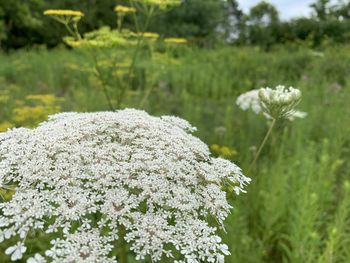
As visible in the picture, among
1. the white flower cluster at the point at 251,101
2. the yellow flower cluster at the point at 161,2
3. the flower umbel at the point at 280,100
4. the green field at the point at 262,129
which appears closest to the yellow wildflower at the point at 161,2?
the yellow flower cluster at the point at 161,2

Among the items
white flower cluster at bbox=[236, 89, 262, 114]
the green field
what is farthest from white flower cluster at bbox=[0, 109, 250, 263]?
white flower cluster at bbox=[236, 89, 262, 114]

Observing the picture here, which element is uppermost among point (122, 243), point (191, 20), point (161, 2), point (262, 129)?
point (161, 2)

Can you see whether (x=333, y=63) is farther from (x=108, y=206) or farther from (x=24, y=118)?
(x=108, y=206)

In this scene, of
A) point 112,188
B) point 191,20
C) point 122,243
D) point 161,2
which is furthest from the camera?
point 191,20

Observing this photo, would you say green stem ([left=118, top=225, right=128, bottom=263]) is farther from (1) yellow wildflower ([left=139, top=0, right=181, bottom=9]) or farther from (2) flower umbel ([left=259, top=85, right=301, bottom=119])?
(1) yellow wildflower ([left=139, top=0, right=181, bottom=9])

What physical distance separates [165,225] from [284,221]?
8.73 ft

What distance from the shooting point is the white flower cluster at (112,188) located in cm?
134

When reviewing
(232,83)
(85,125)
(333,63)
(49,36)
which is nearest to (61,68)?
(232,83)

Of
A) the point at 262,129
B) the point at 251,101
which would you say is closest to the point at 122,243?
the point at 251,101

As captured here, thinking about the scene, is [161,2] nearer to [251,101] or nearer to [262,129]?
[251,101]

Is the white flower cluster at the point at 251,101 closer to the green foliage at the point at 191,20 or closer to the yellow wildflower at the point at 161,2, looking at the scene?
the yellow wildflower at the point at 161,2

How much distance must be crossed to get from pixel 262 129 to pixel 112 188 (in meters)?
4.67

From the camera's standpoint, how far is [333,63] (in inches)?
435

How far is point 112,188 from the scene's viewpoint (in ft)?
4.73
